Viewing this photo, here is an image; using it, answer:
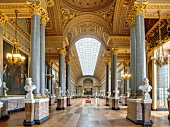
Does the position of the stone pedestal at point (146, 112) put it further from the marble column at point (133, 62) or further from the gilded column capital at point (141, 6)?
the gilded column capital at point (141, 6)

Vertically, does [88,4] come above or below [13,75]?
above

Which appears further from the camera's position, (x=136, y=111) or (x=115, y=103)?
(x=115, y=103)

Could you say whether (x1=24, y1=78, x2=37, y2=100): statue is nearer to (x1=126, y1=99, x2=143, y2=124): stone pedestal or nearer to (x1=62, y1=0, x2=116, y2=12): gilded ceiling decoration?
(x1=126, y1=99, x2=143, y2=124): stone pedestal

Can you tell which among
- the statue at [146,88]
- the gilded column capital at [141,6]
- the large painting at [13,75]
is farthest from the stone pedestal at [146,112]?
the large painting at [13,75]

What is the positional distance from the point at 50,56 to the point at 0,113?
14.1 metres

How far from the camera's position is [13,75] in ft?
50.8

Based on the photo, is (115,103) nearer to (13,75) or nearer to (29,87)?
(13,75)

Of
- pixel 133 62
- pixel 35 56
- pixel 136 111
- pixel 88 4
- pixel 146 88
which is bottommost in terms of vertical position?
pixel 136 111

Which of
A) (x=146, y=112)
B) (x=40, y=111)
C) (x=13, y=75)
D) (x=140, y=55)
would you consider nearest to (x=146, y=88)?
(x=146, y=112)

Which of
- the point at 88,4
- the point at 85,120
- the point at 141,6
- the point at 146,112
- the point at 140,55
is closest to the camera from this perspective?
the point at 146,112

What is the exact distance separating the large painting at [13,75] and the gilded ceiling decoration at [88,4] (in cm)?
567

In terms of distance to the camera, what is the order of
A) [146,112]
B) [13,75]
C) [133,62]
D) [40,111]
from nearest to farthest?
[146,112], [40,111], [133,62], [13,75]

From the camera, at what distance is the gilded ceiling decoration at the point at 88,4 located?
56.4ft

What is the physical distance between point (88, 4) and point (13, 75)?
7.57m
